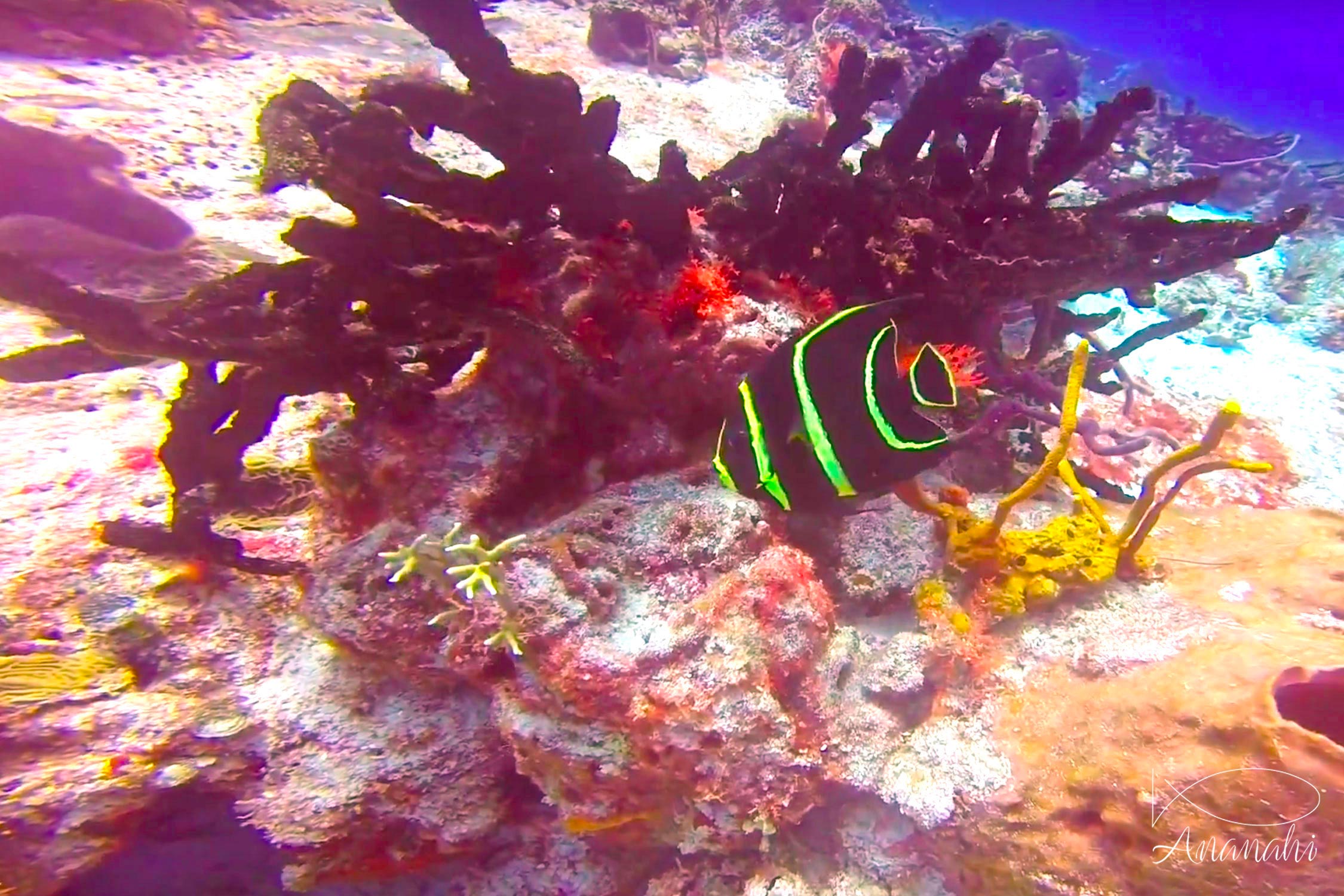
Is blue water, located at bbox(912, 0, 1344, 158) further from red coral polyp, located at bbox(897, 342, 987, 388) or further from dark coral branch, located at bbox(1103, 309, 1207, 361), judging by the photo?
red coral polyp, located at bbox(897, 342, 987, 388)

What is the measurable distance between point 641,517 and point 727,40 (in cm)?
910

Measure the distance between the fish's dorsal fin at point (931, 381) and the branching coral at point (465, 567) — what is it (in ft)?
3.79

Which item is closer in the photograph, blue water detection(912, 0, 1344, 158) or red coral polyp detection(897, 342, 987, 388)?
red coral polyp detection(897, 342, 987, 388)

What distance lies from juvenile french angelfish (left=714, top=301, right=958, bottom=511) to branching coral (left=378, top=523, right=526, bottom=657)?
2.24ft

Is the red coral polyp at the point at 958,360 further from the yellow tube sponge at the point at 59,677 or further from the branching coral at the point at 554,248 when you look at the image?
the yellow tube sponge at the point at 59,677

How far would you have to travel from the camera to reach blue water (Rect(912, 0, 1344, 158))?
20156 mm

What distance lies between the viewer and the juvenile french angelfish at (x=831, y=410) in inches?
67.2

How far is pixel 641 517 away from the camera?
2.09 metres

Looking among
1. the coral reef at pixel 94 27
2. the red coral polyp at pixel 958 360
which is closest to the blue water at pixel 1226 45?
the coral reef at pixel 94 27

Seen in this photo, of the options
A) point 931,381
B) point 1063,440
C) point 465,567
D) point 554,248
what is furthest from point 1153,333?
point 465,567

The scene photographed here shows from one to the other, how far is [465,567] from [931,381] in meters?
1.34

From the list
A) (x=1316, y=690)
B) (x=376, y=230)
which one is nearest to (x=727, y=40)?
(x=376, y=230)

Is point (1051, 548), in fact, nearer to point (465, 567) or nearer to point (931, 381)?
point (931, 381)

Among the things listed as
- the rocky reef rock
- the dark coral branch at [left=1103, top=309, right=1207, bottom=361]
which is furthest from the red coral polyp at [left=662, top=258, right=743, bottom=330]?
the dark coral branch at [left=1103, top=309, right=1207, bottom=361]
